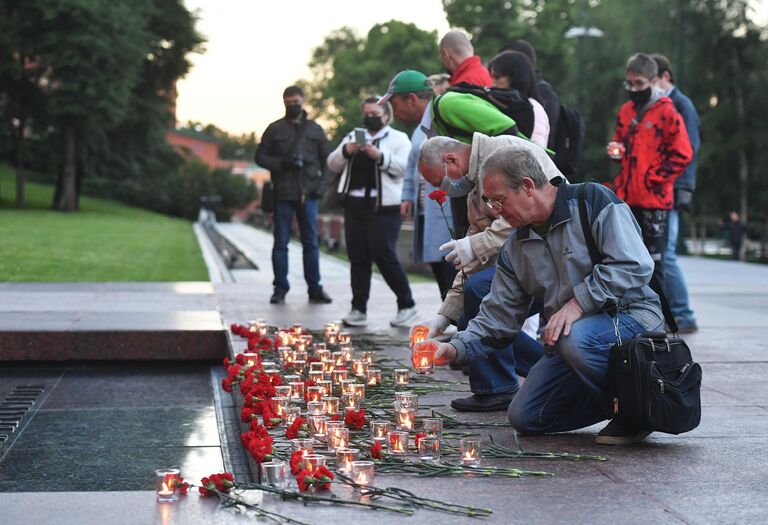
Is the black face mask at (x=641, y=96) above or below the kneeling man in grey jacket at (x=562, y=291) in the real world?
above

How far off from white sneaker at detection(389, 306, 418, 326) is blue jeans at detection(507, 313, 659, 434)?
14.1 ft

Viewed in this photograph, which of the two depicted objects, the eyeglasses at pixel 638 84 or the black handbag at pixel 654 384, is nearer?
the black handbag at pixel 654 384

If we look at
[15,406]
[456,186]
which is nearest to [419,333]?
[456,186]

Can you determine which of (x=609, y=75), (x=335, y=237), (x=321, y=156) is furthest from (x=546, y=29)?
(x=321, y=156)

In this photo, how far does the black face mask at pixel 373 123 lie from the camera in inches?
368

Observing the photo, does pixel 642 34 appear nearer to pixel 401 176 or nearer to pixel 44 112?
pixel 44 112

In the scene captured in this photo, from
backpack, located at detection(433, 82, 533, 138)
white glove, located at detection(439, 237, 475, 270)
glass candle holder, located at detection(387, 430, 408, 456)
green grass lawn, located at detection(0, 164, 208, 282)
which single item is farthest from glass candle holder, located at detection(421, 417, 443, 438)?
→ green grass lawn, located at detection(0, 164, 208, 282)

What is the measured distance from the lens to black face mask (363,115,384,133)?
9.34m

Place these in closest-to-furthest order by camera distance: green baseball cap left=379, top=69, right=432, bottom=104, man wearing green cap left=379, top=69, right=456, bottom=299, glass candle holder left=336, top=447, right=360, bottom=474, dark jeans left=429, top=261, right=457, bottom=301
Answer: glass candle holder left=336, top=447, right=360, bottom=474 → dark jeans left=429, top=261, right=457, bottom=301 → man wearing green cap left=379, top=69, right=456, bottom=299 → green baseball cap left=379, top=69, right=432, bottom=104

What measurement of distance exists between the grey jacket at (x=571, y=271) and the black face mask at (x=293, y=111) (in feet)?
20.8

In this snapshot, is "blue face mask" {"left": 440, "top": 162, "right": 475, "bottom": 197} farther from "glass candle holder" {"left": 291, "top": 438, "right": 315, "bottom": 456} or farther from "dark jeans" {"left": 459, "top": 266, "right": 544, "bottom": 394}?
"glass candle holder" {"left": 291, "top": 438, "right": 315, "bottom": 456}

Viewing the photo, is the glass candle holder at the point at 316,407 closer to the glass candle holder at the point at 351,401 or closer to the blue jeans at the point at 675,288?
the glass candle holder at the point at 351,401

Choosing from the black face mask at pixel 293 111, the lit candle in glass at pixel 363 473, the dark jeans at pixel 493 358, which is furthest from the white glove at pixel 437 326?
the black face mask at pixel 293 111

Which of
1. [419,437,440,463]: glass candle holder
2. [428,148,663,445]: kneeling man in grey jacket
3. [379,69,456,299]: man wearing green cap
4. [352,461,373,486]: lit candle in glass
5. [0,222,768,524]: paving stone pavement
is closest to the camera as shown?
[0,222,768,524]: paving stone pavement
